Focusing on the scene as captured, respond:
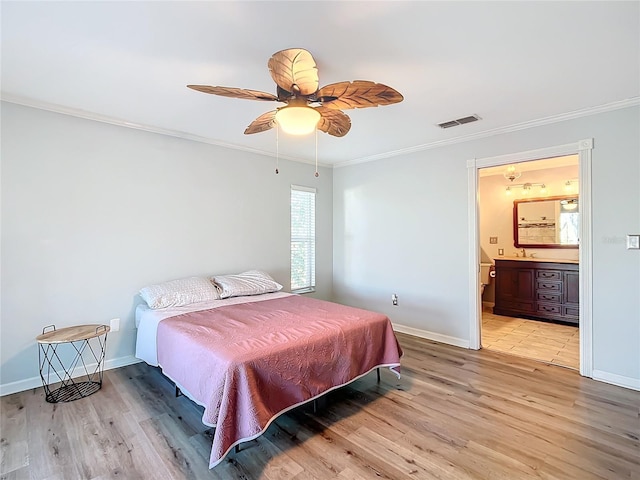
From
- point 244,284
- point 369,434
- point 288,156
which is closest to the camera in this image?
point 369,434

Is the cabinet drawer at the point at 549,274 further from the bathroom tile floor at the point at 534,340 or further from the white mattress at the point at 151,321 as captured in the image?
the white mattress at the point at 151,321

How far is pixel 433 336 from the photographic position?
13.5 feet

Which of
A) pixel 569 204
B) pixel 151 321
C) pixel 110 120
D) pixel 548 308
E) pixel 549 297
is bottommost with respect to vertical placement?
pixel 548 308

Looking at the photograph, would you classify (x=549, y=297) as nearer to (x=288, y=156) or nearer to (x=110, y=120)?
(x=288, y=156)

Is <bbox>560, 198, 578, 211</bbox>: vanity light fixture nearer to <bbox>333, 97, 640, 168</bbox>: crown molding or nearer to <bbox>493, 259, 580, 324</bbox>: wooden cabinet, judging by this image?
<bbox>493, 259, 580, 324</bbox>: wooden cabinet

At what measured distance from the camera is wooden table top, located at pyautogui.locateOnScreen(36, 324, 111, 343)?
8.35 ft

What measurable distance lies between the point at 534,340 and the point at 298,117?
4.02m

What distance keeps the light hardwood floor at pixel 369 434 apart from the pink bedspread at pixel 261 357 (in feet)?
0.82

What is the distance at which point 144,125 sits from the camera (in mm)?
3357

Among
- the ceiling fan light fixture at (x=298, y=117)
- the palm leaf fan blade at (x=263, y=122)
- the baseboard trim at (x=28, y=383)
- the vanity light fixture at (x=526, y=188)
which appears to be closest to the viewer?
the ceiling fan light fixture at (x=298, y=117)

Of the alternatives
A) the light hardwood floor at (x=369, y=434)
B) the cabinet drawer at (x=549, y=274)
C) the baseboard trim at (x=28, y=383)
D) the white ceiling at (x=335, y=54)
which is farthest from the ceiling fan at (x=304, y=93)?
the cabinet drawer at (x=549, y=274)

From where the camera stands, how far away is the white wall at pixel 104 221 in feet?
8.97

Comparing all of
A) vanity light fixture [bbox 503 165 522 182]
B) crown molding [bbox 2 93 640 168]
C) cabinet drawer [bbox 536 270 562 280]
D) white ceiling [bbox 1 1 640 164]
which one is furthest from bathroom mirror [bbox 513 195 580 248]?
white ceiling [bbox 1 1 640 164]

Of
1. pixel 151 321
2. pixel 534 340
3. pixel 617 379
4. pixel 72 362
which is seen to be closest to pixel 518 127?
pixel 617 379
